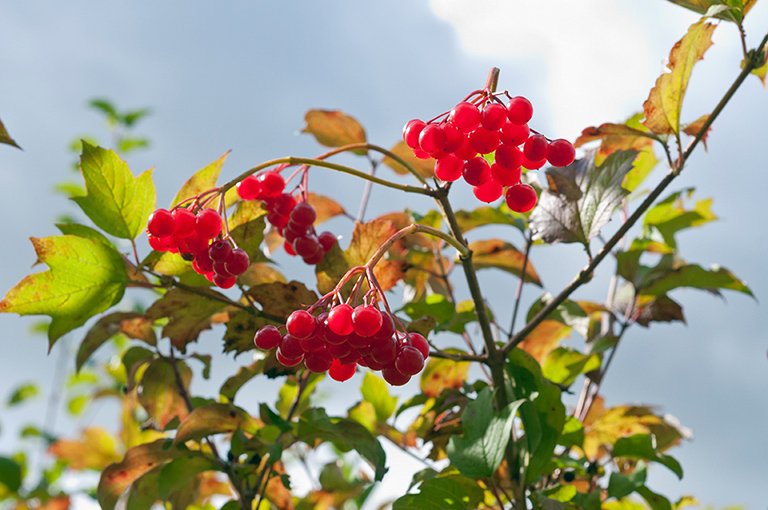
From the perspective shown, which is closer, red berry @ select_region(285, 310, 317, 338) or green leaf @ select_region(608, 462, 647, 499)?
red berry @ select_region(285, 310, 317, 338)

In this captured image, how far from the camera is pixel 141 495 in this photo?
4.09 ft

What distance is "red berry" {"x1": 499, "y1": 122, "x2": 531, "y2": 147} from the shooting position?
2.86ft

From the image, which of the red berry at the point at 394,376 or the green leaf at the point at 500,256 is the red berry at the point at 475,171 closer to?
the red berry at the point at 394,376

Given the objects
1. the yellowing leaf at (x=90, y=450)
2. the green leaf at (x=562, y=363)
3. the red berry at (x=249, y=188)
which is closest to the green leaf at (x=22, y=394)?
the yellowing leaf at (x=90, y=450)

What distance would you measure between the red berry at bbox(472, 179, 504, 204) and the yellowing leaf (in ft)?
7.04

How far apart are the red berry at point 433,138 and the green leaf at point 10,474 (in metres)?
3.21

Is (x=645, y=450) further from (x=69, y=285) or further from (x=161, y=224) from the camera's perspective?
(x=69, y=285)

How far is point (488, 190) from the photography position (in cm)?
95

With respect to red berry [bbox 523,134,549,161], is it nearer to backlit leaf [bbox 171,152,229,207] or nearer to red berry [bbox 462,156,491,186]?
red berry [bbox 462,156,491,186]

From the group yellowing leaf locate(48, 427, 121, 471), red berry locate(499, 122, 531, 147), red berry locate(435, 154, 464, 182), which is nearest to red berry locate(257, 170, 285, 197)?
red berry locate(435, 154, 464, 182)

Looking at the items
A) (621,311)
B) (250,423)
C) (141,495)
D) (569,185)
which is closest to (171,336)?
(250,423)

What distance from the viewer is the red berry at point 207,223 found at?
0.93 meters

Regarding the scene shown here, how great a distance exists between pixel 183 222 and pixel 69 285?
26 cm

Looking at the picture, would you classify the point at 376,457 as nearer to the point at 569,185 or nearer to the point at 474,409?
the point at 474,409
